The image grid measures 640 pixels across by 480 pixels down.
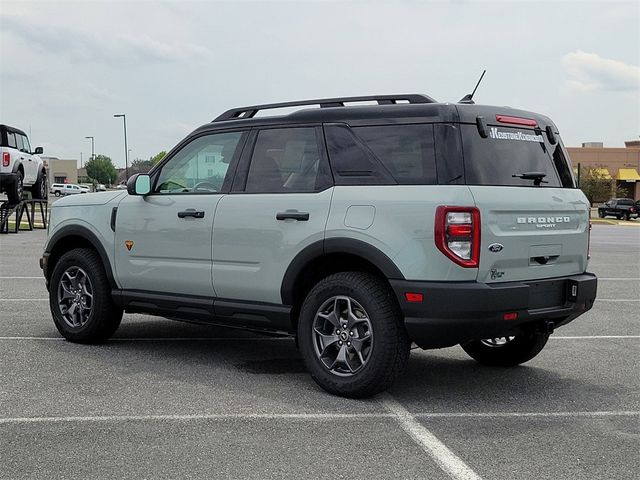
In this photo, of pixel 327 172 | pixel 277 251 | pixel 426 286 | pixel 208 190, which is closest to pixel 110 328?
pixel 208 190

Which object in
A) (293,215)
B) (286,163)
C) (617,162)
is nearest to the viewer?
(293,215)

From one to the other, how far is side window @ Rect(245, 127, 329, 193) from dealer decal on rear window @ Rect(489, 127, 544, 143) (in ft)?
3.94

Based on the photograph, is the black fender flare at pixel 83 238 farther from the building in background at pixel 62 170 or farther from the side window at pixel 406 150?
the building in background at pixel 62 170

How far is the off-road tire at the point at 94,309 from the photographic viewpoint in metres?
7.15

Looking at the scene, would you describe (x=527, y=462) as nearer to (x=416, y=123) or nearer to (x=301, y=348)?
(x=301, y=348)

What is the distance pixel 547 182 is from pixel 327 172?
1.57 metres

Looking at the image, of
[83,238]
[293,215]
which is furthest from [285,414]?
[83,238]

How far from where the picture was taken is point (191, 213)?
646 cm

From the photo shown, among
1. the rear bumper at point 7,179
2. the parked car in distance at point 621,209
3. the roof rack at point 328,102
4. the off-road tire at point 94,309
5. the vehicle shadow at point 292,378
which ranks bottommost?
the parked car in distance at point 621,209

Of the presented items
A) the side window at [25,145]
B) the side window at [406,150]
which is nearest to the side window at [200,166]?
the side window at [406,150]

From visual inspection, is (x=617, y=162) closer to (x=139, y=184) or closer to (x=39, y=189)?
(x=39, y=189)

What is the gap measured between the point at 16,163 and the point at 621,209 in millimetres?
43256

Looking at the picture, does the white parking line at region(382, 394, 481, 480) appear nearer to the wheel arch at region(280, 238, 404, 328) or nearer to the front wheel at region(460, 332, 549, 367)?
the wheel arch at region(280, 238, 404, 328)

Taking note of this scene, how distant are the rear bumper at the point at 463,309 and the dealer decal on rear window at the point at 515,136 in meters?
1.00
